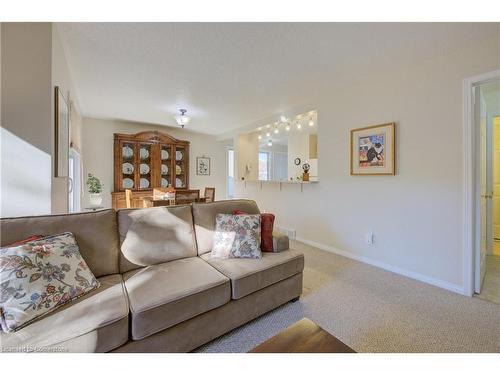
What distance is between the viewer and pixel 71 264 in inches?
52.9

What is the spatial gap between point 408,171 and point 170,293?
8.74 feet

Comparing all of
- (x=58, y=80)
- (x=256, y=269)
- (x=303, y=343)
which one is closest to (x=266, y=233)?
(x=256, y=269)

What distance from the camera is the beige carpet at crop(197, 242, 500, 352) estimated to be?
1.51 meters

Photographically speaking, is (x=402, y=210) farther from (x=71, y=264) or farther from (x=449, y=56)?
(x=71, y=264)

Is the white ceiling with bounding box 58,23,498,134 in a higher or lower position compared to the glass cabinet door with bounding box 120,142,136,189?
higher

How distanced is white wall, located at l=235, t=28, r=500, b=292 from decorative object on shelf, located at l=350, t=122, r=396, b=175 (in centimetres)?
8

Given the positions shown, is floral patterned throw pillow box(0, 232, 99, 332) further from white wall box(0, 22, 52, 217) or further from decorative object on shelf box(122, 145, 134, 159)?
decorative object on shelf box(122, 145, 134, 159)

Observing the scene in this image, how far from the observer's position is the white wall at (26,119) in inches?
64.6

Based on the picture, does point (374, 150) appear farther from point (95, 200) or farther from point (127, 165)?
point (127, 165)

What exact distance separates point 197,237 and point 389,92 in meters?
2.72

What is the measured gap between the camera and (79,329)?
3.44 ft

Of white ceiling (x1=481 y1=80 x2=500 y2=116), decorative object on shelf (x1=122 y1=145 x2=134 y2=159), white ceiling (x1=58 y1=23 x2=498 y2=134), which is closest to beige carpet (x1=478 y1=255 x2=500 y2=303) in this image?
white ceiling (x1=481 y1=80 x2=500 y2=116)

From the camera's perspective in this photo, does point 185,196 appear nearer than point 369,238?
No
